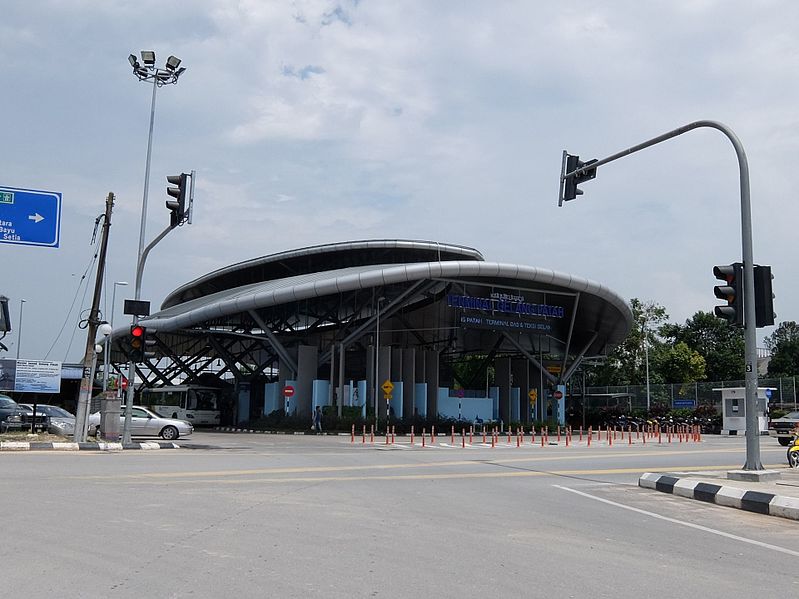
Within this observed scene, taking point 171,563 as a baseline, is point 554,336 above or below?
above

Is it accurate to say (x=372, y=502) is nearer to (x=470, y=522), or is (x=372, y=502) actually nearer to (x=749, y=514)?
(x=470, y=522)

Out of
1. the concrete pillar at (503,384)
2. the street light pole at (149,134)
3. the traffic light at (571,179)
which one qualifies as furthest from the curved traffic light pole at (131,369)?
the concrete pillar at (503,384)

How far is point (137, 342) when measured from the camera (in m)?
25.4

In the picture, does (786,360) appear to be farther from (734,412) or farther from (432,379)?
(432,379)

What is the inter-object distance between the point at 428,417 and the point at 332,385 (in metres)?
6.18

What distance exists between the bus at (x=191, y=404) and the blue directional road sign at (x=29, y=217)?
109 ft

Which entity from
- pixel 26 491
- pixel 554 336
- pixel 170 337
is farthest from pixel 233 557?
pixel 170 337

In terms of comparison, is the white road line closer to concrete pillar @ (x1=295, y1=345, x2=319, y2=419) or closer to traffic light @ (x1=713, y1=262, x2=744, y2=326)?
traffic light @ (x1=713, y1=262, x2=744, y2=326)

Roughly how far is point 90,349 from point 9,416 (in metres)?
8.36

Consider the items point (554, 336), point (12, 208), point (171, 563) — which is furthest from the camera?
point (554, 336)

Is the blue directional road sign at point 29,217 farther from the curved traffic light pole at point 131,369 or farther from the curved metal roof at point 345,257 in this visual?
the curved metal roof at point 345,257

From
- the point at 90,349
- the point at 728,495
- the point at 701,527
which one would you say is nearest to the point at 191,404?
the point at 90,349

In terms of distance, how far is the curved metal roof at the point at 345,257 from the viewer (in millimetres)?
56469

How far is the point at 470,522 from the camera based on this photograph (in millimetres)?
10453
